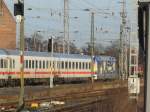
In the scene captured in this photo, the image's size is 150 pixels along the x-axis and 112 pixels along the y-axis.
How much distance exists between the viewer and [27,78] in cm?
4616

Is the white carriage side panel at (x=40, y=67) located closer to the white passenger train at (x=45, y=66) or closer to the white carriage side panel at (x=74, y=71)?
the white passenger train at (x=45, y=66)

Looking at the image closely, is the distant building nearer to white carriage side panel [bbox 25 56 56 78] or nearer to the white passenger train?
the white passenger train

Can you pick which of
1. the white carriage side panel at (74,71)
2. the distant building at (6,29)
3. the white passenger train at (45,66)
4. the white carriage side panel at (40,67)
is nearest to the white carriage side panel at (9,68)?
the white passenger train at (45,66)

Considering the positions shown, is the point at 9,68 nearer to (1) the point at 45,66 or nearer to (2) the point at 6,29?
(1) the point at 45,66

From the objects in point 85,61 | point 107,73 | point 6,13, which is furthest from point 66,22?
point 6,13

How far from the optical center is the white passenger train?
141ft

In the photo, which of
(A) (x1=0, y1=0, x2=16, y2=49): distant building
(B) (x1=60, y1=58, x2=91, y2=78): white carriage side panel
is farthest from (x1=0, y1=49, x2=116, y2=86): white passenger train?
(A) (x1=0, y1=0, x2=16, y2=49): distant building

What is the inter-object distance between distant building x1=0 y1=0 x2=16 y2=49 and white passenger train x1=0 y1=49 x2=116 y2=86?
28.9m

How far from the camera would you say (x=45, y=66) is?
4738 cm

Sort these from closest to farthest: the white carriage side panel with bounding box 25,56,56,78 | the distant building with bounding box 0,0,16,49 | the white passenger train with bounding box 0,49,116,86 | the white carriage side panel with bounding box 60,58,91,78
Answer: the white passenger train with bounding box 0,49,116,86 → the white carriage side panel with bounding box 25,56,56,78 → the white carriage side panel with bounding box 60,58,91,78 → the distant building with bounding box 0,0,16,49

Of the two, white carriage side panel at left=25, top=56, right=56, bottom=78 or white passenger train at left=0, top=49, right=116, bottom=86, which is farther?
white carriage side panel at left=25, top=56, right=56, bottom=78

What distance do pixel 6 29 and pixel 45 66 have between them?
40.0 m

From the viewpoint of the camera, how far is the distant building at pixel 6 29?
84312 mm

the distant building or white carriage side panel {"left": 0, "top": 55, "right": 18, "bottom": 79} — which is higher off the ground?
the distant building
